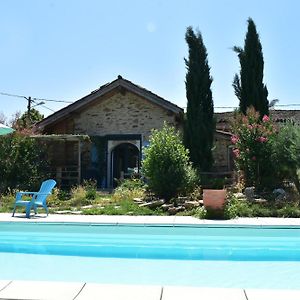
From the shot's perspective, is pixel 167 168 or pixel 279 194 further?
pixel 167 168

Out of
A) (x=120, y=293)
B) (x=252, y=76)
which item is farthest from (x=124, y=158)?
(x=120, y=293)

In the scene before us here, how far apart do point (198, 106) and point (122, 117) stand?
4.42 meters

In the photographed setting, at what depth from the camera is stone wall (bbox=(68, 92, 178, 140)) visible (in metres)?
20.3

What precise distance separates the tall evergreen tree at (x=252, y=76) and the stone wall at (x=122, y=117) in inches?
142

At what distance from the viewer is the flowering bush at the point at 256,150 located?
13.9 meters

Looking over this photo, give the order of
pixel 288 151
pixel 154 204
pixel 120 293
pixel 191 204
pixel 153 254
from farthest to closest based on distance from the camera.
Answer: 1. pixel 288 151
2. pixel 154 204
3. pixel 191 204
4. pixel 153 254
5. pixel 120 293

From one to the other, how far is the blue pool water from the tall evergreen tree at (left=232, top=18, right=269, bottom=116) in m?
9.75

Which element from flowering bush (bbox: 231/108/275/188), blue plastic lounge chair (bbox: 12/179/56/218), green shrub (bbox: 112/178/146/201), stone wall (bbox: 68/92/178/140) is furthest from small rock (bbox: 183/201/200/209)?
stone wall (bbox: 68/92/178/140)

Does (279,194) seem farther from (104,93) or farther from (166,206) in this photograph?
(104,93)

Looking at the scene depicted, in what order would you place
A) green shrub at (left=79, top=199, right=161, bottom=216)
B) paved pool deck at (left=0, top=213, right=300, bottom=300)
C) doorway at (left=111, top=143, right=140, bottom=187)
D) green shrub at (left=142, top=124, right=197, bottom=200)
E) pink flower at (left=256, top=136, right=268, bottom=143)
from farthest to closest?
1. doorway at (left=111, top=143, right=140, bottom=187)
2. pink flower at (left=256, top=136, right=268, bottom=143)
3. green shrub at (left=142, top=124, right=197, bottom=200)
4. green shrub at (left=79, top=199, right=161, bottom=216)
5. paved pool deck at (left=0, top=213, right=300, bottom=300)

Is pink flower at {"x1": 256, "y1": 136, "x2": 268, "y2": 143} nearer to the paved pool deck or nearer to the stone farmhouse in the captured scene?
the stone farmhouse

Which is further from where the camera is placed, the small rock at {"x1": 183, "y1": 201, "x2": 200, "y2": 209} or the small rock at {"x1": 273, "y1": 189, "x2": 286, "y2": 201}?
the small rock at {"x1": 273, "y1": 189, "x2": 286, "y2": 201}

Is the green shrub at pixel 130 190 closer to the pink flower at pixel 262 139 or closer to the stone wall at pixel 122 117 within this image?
the pink flower at pixel 262 139

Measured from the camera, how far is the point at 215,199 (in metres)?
10.8
